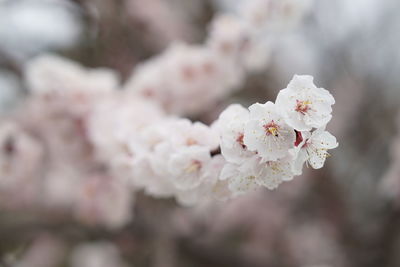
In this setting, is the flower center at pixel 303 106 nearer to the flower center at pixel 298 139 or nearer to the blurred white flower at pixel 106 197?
the flower center at pixel 298 139

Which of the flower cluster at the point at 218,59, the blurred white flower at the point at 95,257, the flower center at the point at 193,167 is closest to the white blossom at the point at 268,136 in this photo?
the flower center at the point at 193,167

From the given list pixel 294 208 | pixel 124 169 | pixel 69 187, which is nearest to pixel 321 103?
pixel 124 169

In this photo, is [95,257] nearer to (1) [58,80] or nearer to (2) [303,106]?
(1) [58,80]

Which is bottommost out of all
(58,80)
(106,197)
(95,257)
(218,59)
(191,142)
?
(191,142)

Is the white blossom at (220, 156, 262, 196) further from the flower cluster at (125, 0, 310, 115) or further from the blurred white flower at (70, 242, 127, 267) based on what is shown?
the blurred white flower at (70, 242, 127, 267)

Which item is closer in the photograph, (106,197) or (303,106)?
(303,106)

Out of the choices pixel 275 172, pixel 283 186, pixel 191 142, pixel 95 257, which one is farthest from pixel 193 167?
pixel 95 257

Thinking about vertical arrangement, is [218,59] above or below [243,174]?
above
